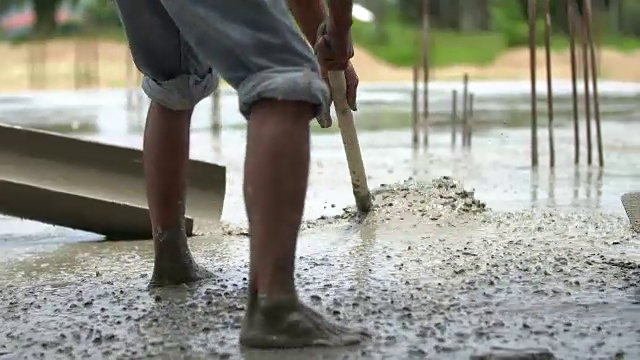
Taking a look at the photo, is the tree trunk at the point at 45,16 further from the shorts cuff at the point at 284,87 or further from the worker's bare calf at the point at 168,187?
the shorts cuff at the point at 284,87

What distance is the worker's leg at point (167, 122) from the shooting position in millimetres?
2445

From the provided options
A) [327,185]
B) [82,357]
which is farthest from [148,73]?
[327,185]

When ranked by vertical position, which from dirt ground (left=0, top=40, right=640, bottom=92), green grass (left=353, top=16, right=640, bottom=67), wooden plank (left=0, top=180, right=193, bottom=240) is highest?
green grass (left=353, top=16, right=640, bottom=67)

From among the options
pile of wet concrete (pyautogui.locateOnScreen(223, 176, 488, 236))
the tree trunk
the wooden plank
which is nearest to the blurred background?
the tree trunk

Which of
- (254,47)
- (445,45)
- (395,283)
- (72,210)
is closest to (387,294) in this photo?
(395,283)

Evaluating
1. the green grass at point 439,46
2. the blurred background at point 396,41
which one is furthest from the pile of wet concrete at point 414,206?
the green grass at point 439,46

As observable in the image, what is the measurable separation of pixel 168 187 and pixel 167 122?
0.16m

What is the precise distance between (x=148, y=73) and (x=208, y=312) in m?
0.64

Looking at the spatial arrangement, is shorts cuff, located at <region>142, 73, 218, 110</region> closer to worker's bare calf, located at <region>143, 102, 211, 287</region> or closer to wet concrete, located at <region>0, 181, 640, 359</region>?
worker's bare calf, located at <region>143, 102, 211, 287</region>

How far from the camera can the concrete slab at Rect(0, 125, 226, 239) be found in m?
3.82

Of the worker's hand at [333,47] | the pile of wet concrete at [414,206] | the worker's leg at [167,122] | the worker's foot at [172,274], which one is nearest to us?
the worker's hand at [333,47]

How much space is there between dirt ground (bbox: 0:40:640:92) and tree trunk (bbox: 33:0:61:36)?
1.51 feet

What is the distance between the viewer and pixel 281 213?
1918 mm

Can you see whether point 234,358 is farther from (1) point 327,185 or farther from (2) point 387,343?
(1) point 327,185
